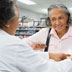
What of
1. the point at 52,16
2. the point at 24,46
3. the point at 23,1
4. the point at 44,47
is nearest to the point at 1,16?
the point at 24,46

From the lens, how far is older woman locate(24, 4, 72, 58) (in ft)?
6.27

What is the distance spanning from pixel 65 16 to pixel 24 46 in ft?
4.01

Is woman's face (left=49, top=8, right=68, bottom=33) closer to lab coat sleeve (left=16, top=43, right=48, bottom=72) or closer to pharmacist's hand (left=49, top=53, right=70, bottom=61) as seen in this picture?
pharmacist's hand (left=49, top=53, right=70, bottom=61)

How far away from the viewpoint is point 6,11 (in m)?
0.93

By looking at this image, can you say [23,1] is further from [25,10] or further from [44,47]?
[44,47]

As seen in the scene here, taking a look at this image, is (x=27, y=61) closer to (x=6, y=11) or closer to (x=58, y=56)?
(x=6, y=11)

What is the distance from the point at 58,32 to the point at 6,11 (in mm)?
1225

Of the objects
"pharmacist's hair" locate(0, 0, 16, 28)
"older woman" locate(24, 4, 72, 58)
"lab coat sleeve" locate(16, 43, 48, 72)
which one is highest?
"pharmacist's hair" locate(0, 0, 16, 28)

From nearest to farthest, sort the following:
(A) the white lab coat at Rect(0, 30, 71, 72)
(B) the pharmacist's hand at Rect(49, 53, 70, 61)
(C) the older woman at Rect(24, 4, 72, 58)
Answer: (A) the white lab coat at Rect(0, 30, 71, 72) < (B) the pharmacist's hand at Rect(49, 53, 70, 61) < (C) the older woman at Rect(24, 4, 72, 58)

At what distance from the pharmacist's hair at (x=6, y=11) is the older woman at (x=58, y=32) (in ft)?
3.02

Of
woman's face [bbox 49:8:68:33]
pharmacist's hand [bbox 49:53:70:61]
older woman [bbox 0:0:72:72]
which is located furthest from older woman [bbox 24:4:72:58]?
older woman [bbox 0:0:72:72]

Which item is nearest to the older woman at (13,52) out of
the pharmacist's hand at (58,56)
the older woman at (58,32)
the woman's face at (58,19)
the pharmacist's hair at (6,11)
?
the pharmacist's hair at (6,11)

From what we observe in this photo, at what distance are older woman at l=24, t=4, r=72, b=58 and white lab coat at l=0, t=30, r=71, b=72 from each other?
94cm

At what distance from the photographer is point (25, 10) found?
14.9 metres
